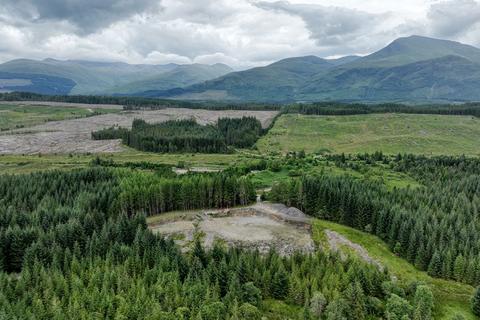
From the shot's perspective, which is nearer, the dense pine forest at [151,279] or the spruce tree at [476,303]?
the dense pine forest at [151,279]

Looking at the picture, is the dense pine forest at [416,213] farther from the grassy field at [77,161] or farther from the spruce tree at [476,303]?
the grassy field at [77,161]

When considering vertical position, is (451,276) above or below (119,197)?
below

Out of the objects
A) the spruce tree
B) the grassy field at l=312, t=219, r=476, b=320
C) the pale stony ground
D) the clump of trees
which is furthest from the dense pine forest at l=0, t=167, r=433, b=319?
the clump of trees

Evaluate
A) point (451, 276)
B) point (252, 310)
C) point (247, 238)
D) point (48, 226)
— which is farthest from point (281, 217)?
point (48, 226)

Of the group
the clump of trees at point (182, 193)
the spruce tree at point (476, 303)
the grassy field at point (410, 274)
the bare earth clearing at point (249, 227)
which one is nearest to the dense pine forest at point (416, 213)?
the grassy field at point (410, 274)

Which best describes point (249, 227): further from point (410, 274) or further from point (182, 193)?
point (410, 274)

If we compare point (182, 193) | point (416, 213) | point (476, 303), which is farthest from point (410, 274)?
point (182, 193)

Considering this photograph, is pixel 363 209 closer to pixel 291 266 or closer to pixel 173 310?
pixel 291 266
